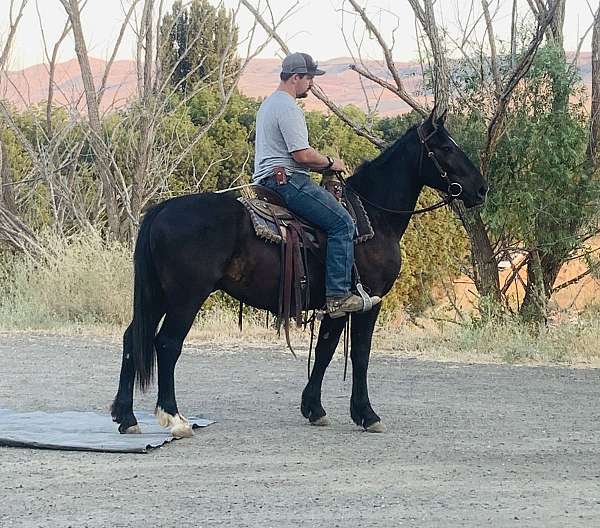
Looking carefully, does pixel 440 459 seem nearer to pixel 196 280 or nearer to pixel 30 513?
pixel 196 280

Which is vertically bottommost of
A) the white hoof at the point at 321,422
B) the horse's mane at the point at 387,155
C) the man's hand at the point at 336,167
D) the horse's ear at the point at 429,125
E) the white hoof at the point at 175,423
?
the white hoof at the point at 321,422

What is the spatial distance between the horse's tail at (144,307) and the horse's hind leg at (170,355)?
0.27 feet

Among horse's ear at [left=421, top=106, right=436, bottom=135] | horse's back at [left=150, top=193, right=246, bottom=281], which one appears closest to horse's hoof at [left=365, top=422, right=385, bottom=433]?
horse's back at [left=150, top=193, right=246, bottom=281]

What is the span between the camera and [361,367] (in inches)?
346

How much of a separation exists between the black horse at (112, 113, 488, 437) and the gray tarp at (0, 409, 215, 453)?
0.19 metres

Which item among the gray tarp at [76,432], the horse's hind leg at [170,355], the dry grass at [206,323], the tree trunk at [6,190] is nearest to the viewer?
the gray tarp at [76,432]

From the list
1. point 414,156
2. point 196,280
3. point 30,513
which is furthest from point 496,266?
point 30,513

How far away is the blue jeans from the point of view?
843cm

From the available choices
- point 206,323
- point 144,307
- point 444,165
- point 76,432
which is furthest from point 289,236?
point 206,323

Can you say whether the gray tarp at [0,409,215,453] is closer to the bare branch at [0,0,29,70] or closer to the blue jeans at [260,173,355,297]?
the blue jeans at [260,173,355,297]

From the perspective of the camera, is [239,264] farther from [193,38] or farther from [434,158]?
[193,38]

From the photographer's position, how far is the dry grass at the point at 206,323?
42.6 feet

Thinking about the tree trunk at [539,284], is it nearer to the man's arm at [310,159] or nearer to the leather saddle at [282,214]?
the leather saddle at [282,214]

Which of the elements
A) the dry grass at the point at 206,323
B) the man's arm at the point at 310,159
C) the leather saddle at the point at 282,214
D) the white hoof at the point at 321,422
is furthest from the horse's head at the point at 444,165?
the dry grass at the point at 206,323
